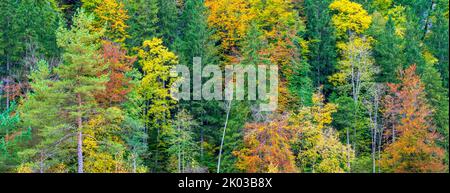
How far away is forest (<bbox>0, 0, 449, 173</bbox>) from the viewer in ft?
110

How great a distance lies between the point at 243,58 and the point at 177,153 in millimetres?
8175

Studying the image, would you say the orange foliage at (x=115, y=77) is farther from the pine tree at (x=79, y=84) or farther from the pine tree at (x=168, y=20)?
the pine tree at (x=168, y=20)

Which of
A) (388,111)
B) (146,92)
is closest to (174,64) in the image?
(146,92)

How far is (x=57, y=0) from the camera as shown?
55438 mm

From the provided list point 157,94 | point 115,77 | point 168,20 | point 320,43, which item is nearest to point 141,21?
point 168,20

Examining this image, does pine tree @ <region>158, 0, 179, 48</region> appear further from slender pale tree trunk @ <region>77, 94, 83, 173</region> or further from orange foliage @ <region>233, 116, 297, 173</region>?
slender pale tree trunk @ <region>77, 94, 83, 173</region>

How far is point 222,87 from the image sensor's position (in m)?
44.2

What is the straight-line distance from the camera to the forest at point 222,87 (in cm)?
3347

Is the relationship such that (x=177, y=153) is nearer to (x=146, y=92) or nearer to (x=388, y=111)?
(x=146, y=92)

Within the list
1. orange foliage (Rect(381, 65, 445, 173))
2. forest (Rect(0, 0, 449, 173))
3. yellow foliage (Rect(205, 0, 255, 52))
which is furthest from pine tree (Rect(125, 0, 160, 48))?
orange foliage (Rect(381, 65, 445, 173))

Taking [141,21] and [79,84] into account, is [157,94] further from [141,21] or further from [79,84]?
[79,84]

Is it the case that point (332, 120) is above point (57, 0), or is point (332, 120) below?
below

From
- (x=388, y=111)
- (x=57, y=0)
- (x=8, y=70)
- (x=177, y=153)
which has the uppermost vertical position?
(x=57, y=0)
